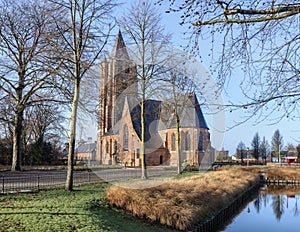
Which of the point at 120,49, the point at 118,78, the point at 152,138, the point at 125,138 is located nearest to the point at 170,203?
the point at 118,78

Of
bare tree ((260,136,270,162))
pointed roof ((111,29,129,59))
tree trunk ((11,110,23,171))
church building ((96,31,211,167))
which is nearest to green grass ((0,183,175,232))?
pointed roof ((111,29,129,59))

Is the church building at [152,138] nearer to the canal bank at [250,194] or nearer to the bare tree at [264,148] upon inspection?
the canal bank at [250,194]

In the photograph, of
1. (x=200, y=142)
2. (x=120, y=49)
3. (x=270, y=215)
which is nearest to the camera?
(x=270, y=215)

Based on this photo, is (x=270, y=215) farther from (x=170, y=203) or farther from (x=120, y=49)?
(x=120, y=49)

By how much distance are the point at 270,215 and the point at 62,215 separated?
45.8ft

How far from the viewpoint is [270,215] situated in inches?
741

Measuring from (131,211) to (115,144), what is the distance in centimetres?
4519

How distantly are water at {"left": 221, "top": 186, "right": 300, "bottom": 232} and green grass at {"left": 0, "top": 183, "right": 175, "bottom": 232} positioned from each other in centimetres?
589

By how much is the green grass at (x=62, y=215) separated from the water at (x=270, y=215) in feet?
19.3

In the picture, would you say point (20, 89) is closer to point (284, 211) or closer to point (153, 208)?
point (153, 208)

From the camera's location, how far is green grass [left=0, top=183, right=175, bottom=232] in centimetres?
816

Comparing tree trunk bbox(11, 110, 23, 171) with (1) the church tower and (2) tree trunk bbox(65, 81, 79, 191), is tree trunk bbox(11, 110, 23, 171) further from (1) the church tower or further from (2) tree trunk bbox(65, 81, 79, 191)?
(2) tree trunk bbox(65, 81, 79, 191)

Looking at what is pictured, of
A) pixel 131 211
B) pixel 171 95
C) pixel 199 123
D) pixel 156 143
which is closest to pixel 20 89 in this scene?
pixel 171 95

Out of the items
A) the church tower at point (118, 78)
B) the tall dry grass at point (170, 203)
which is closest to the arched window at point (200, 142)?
the church tower at point (118, 78)
